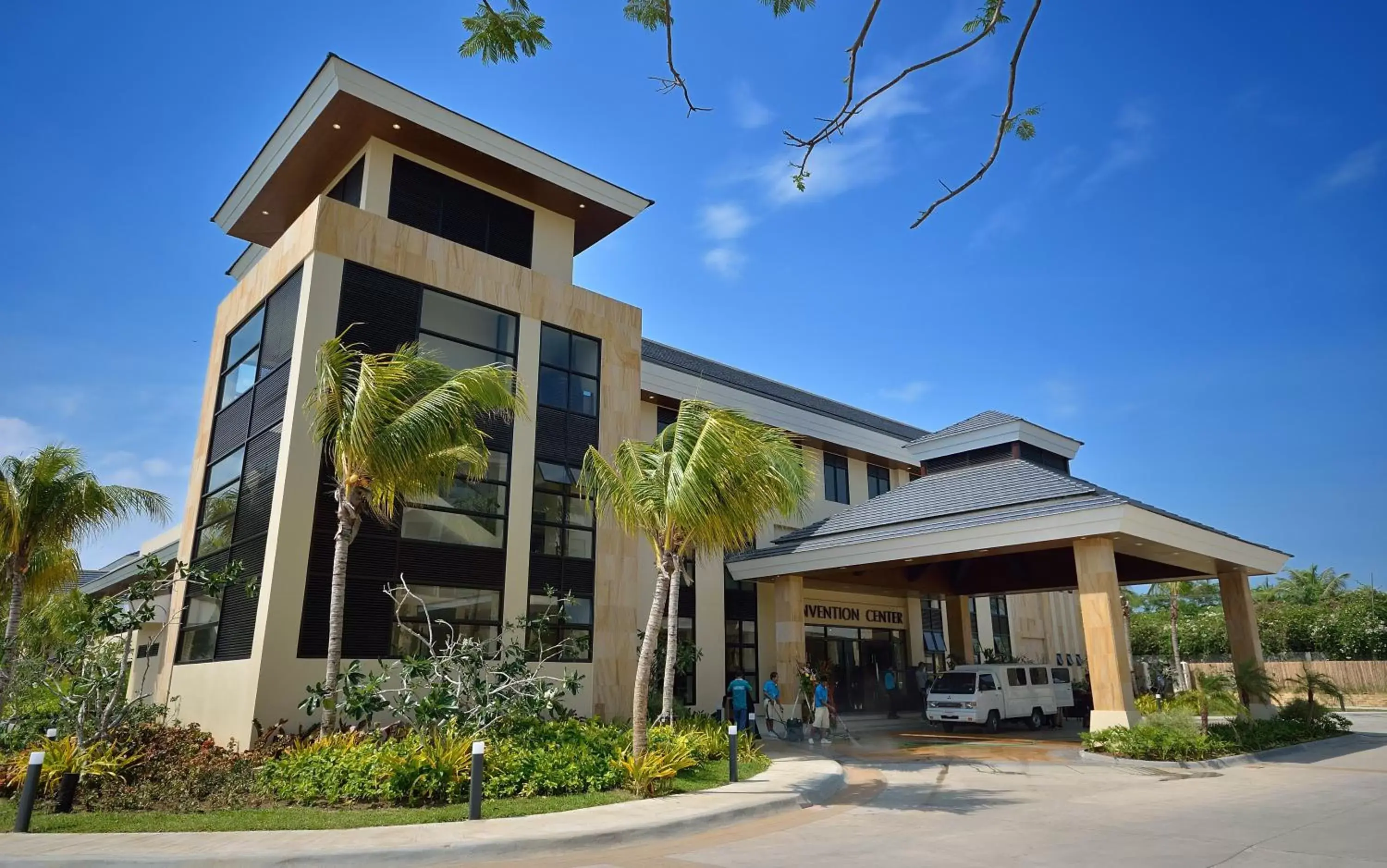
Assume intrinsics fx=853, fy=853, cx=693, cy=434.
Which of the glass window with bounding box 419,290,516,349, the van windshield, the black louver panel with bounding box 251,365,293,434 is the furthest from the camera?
the van windshield

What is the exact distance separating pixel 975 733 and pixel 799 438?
37.5 ft

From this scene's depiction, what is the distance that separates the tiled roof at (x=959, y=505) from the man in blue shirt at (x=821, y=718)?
13.1 feet

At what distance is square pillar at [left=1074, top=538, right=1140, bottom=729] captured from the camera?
1817 cm

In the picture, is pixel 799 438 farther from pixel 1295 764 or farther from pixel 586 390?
pixel 1295 764

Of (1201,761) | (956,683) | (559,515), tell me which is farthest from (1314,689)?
(559,515)

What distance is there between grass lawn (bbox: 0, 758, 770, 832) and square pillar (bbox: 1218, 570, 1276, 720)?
67.5 feet

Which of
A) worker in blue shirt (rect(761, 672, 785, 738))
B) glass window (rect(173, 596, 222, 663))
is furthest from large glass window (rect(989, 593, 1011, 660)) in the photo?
glass window (rect(173, 596, 222, 663))

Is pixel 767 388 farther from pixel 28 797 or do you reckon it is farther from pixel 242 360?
pixel 28 797

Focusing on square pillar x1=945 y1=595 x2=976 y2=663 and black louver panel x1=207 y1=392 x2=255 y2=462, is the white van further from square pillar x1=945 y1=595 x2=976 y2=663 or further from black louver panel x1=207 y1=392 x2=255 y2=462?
black louver panel x1=207 y1=392 x2=255 y2=462

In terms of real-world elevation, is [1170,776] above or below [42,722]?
below

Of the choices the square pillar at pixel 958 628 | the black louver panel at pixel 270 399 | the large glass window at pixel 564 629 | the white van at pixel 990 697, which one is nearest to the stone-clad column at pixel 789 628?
the white van at pixel 990 697

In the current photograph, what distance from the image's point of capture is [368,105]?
58.5 feet

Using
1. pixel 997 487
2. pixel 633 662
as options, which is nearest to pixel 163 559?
pixel 633 662

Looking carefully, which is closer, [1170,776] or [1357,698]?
[1170,776]
